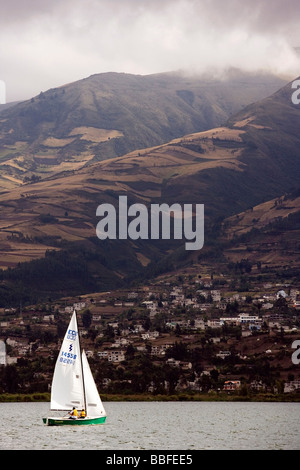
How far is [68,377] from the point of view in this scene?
11388 centimetres

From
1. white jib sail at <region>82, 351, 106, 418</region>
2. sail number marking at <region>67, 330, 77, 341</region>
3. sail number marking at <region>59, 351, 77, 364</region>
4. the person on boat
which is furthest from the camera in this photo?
white jib sail at <region>82, 351, 106, 418</region>

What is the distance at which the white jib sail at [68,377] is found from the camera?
11362 centimetres

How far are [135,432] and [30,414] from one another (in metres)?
37.0

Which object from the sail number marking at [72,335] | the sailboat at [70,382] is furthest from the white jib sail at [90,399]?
→ the sail number marking at [72,335]

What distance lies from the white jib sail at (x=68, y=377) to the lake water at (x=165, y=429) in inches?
163

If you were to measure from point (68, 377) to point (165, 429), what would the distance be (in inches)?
837

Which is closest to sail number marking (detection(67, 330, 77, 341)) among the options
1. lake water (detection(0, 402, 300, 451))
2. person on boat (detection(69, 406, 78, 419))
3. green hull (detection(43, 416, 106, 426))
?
person on boat (detection(69, 406, 78, 419))

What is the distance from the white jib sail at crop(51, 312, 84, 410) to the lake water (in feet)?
13.6

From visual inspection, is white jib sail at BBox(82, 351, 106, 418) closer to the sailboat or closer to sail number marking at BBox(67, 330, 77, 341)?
the sailboat

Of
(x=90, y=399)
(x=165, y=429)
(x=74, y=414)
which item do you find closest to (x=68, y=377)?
(x=74, y=414)

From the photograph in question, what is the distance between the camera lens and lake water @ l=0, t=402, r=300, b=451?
→ 10869 centimetres

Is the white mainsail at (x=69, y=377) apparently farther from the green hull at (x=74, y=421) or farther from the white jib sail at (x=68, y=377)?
the green hull at (x=74, y=421)

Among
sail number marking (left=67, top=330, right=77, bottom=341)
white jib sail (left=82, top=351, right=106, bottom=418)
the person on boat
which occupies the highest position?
sail number marking (left=67, top=330, right=77, bottom=341)
